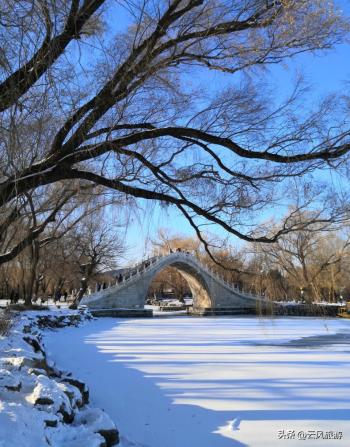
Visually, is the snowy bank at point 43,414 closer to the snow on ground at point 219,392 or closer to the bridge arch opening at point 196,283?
the snow on ground at point 219,392

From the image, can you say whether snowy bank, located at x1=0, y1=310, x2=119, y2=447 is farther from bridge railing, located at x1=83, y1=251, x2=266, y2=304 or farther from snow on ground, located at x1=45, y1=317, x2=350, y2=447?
bridge railing, located at x1=83, y1=251, x2=266, y2=304

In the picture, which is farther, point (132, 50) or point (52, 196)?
point (52, 196)

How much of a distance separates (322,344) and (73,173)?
34.0ft

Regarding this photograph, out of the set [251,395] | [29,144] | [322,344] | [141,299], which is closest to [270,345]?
[322,344]

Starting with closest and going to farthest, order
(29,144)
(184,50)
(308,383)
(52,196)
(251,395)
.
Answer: (29,144) < (184,50) < (251,395) < (308,383) < (52,196)

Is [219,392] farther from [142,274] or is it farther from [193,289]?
[193,289]

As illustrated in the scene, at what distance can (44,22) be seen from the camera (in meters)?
3.29

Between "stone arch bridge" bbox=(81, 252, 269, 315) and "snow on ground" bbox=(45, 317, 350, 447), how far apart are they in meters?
22.0

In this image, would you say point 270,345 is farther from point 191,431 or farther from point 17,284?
point 17,284

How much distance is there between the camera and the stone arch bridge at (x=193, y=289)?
1377 inches

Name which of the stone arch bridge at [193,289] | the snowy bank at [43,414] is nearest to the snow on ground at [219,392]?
the snowy bank at [43,414]

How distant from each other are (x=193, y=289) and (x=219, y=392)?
4123 centimetres

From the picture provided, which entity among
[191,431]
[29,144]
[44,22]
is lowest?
[191,431]

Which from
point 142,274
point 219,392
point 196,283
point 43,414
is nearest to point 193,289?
point 196,283
